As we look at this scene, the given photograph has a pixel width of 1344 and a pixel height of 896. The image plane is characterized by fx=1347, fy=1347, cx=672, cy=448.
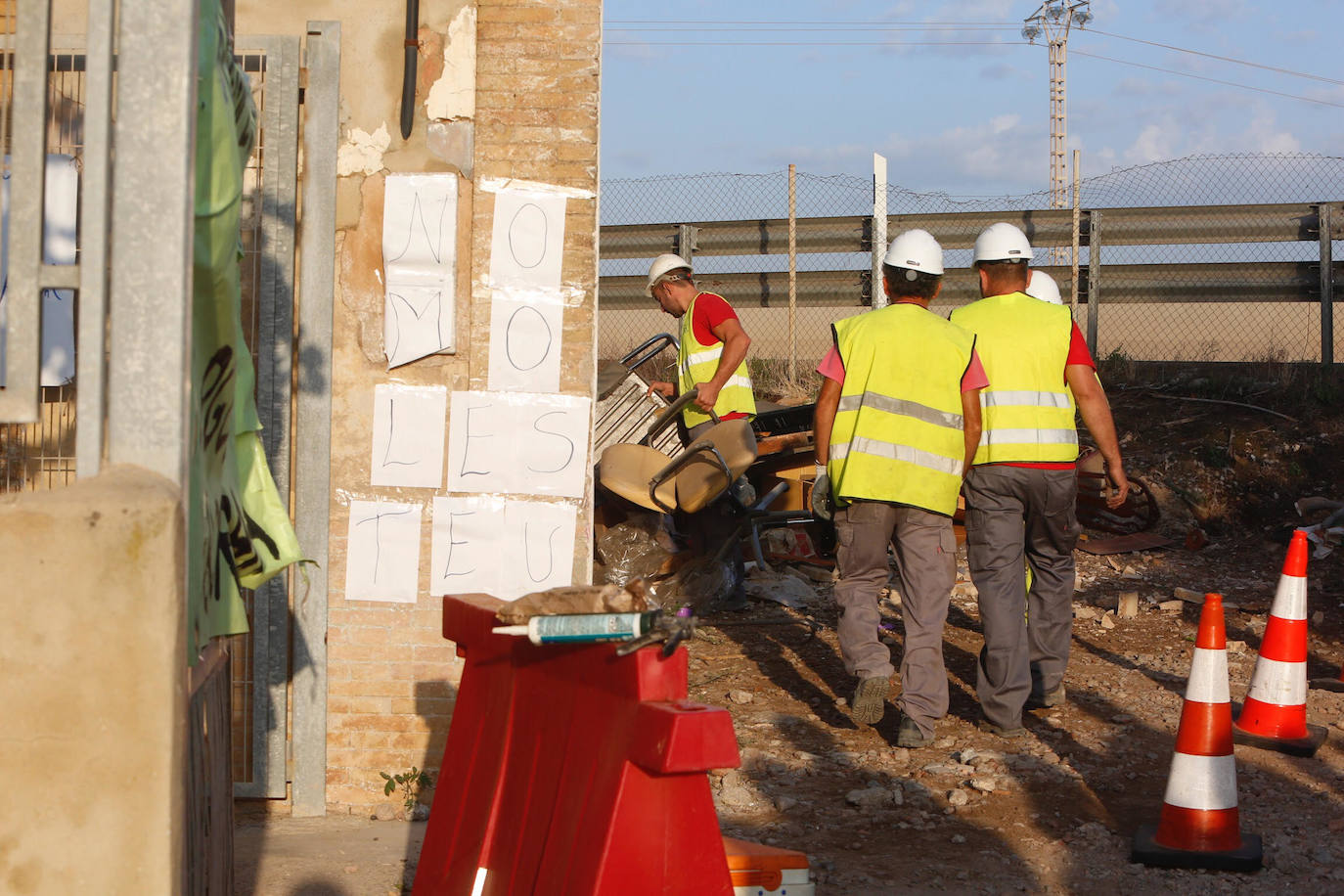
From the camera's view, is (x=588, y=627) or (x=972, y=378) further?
(x=972, y=378)

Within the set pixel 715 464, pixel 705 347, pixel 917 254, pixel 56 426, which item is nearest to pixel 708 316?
pixel 705 347

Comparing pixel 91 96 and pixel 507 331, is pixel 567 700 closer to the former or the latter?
pixel 91 96

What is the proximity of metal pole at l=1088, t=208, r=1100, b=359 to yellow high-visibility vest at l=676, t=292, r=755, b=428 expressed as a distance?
624 centimetres

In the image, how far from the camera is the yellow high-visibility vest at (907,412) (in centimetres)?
573

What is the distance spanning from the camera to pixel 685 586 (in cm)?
830

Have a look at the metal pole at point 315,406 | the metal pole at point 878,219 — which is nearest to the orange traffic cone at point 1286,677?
the metal pole at point 315,406

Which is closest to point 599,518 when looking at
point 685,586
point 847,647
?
point 685,586

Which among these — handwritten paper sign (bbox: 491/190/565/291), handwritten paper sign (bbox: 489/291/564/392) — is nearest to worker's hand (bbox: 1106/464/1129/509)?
handwritten paper sign (bbox: 489/291/564/392)

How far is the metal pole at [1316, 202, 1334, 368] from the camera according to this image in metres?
12.2

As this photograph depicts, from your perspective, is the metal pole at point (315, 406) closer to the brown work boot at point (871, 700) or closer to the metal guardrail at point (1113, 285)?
the brown work boot at point (871, 700)

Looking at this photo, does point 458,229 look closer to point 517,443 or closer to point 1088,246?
point 517,443

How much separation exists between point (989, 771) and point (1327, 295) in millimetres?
8745

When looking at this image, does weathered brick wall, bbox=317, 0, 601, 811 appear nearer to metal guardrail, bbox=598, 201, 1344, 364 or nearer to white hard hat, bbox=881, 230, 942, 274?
white hard hat, bbox=881, 230, 942, 274

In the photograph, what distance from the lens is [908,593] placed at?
5832mm
